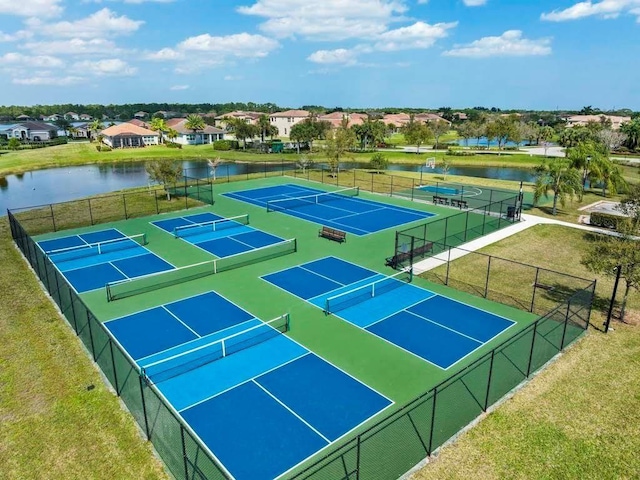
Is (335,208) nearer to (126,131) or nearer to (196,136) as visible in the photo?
(196,136)

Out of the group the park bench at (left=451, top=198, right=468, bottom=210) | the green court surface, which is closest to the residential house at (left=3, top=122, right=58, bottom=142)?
the green court surface

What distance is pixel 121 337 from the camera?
51.0 ft

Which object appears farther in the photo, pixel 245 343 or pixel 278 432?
pixel 245 343

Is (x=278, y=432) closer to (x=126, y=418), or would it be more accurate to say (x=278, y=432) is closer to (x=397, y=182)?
(x=126, y=418)

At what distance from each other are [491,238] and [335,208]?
42.0ft

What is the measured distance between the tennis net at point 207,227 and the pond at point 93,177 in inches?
817

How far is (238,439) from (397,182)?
40.7 m

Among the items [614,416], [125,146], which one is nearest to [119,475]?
[614,416]

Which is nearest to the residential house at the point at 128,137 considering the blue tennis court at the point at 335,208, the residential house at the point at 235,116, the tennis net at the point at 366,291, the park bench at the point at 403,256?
the residential house at the point at 235,116

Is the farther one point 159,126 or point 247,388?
point 159,126

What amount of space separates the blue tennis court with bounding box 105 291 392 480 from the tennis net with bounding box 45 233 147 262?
9.14 m

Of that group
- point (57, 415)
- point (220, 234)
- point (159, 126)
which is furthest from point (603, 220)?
point (159, 126)

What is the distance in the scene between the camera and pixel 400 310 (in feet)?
57.8

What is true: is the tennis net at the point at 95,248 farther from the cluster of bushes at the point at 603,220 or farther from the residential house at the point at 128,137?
the residential house at the point at 128,137
